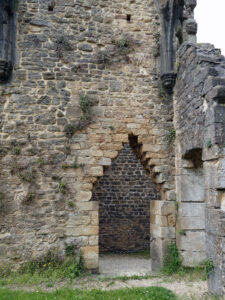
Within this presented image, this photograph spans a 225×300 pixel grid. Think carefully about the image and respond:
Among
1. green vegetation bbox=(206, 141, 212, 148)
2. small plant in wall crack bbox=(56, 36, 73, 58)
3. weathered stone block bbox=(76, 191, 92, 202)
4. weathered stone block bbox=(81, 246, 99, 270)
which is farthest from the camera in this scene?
small plant in wall crack bbox=(56, 36, 73, 58)

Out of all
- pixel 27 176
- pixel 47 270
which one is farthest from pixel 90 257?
pixel 27 176

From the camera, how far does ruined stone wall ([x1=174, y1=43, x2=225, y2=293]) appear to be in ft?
15.7

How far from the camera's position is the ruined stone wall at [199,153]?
478 cm

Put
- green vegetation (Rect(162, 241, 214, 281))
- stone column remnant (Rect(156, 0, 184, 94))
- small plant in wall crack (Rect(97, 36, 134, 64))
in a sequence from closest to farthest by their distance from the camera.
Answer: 1. green vegetation (Rect(162, 241, 214, 281))
2. small plant in wall crack (Rect(97, 36, 134, 64))
3. stone column remnant (Rect(156, 0, 184, 94))

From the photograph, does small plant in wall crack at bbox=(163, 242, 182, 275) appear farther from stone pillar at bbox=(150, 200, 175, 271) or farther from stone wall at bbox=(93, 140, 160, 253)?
stone wall at bbox=(93, 140, 160, 253)

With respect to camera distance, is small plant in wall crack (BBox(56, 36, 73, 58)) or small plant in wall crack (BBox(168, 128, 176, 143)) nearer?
small plant in wall crack (BBox(56, 36, 73, 58))

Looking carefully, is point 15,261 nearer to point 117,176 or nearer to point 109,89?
point 109,89

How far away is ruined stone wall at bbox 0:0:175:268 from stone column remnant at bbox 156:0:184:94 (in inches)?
9.3

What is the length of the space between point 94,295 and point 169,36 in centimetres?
559

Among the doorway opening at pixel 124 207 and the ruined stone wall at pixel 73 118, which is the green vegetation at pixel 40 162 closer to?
the ruined stone wall at pixel 73 118

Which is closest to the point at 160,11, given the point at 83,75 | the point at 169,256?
the point at 83,75

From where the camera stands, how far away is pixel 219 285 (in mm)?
4578

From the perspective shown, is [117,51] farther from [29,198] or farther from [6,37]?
[29,198]

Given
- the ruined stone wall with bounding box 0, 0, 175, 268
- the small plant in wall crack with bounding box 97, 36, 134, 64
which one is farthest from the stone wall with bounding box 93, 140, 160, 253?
the small plant in wall crack with bounding box 97, 36, 134, 64
